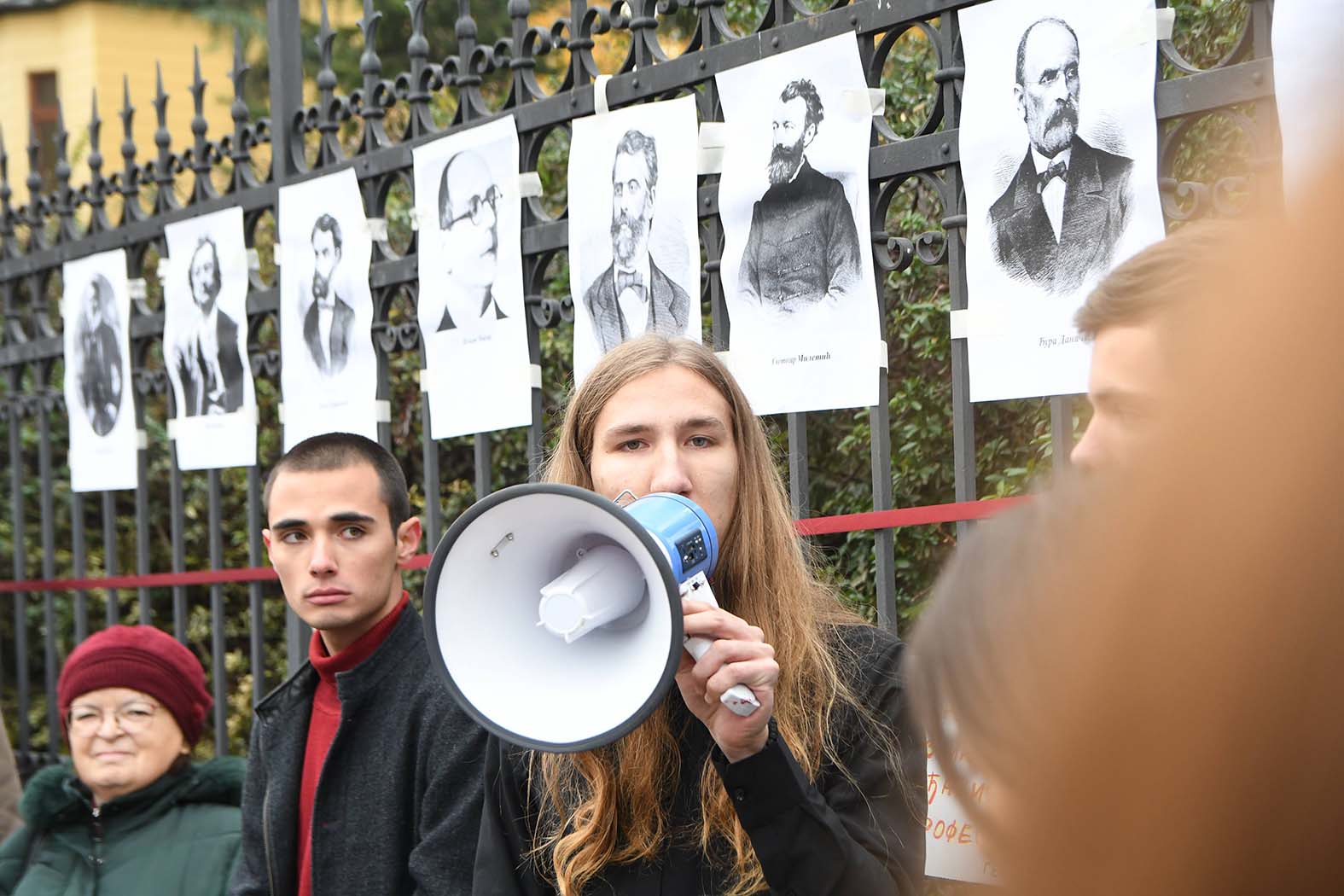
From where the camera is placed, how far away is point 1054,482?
0.81m

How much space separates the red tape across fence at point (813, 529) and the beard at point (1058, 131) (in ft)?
2.11

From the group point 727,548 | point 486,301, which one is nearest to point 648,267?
point 486,301

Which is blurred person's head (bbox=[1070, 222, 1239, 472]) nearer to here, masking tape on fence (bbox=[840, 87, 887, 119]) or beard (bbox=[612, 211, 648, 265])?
masking tape on fence (bbox=[840, 87, 887, 119])

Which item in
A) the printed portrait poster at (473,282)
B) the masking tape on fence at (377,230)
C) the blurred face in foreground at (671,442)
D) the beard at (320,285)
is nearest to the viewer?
the blurred face in foreground at (671,442)

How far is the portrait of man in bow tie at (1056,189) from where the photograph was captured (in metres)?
2.78

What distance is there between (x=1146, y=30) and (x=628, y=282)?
1.36 metres

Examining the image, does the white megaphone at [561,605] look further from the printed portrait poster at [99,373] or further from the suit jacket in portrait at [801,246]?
the printed portrait poster at [99,373]

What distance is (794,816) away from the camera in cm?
226

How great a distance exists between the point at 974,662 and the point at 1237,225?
0.25m

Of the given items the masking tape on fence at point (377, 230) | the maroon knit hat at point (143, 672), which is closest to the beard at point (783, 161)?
the masking tape on fence at point (377, 230)

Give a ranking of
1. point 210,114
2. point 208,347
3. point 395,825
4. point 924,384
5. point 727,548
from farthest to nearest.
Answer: point 210,114 → point 208,347 → point 924,384 → point 395,825 → point 727,548

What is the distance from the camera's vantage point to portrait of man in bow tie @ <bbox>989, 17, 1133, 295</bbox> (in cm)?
278

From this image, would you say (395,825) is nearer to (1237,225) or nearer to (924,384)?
(924,384)

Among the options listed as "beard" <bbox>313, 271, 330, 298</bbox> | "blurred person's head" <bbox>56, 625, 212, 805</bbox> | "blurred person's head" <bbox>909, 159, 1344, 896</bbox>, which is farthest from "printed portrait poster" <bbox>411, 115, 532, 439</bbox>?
"blurred person's head" <bbox>909, 159, 1344, 896</bbox>
